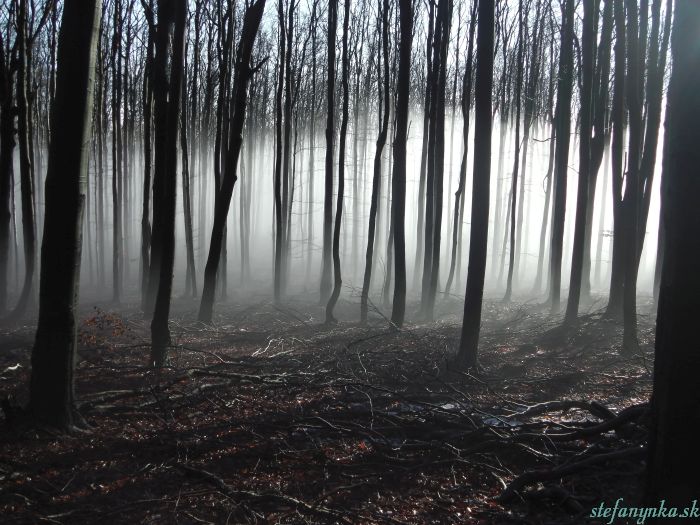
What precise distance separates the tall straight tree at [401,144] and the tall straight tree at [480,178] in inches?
134

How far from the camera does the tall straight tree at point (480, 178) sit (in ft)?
24.8

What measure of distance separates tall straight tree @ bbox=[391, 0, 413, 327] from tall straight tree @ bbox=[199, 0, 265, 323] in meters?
3.38

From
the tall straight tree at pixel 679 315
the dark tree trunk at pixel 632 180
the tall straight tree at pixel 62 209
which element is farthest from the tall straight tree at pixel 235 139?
the tall straight tree at pixel 679 315

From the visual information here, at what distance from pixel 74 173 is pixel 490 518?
4764mm

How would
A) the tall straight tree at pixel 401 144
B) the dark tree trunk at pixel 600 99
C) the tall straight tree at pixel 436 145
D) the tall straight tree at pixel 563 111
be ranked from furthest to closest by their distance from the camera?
the tall straight tree at pixel 436 145 → the tall straight tree at pixel 563 111 → the dark tree trunk at pixel 600 99 → the tall straight tree at pixel 401 144

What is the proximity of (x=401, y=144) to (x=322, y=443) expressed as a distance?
8.17 metres

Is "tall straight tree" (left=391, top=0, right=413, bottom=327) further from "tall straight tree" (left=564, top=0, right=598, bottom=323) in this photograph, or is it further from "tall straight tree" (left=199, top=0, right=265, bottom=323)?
"tall straight tree" (left=564, top=0, right=598, bottom=323)

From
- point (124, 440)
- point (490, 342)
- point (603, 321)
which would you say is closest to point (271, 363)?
point (124, 440)

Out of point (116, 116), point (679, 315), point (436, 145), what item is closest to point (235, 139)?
point (436, 145)

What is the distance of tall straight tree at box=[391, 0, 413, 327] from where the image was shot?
10938 mm

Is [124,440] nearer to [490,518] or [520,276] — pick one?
[490,518]

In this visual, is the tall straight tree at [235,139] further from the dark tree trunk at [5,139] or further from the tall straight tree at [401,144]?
the dark tree trunk at [5,139]

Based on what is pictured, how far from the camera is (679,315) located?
100 inches

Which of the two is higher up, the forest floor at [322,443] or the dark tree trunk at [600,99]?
the dark tree trunk at [600,99]
